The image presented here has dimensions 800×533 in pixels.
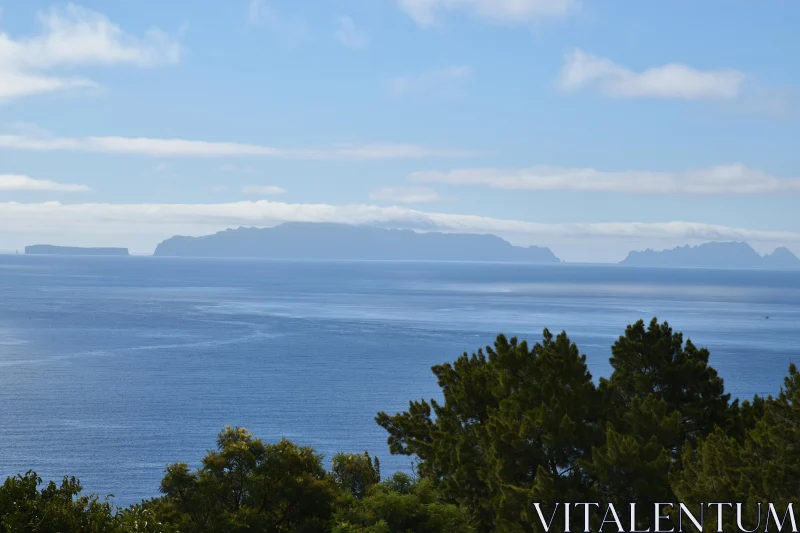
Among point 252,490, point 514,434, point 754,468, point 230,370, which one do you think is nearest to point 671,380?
point 514,434

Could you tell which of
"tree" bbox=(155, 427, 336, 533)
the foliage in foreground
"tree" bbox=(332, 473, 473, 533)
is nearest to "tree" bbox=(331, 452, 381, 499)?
the foliage in foreground

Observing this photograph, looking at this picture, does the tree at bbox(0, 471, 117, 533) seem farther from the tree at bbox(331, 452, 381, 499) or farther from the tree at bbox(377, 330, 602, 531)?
the tree at bbox(331, 452, 381, 499)

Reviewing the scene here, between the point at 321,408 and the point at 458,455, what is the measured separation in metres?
64.3

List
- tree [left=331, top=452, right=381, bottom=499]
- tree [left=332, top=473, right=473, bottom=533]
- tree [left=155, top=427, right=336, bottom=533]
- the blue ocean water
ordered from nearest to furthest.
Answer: tree [left=332, top=473, right=473, bottom=533] → tree [left=155, top=427, right=336, bottom=533] → tree [left=331, top=452, right=381, bottom=499] → the blue ocean water

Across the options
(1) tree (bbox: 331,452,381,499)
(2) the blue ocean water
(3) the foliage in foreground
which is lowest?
(2) the blue ocean water

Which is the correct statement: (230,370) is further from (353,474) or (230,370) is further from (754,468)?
(754,468)

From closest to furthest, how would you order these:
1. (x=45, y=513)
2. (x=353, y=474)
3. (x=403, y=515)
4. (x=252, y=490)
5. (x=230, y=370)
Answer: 1. (x=45, y=513)
2. (x=403, y=515)
3. (x=252, y=490)
4. (x=353, y=474)
5. (x=230, y=370)

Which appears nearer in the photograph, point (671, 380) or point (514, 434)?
point (514, 434)

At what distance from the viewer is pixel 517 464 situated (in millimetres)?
24594

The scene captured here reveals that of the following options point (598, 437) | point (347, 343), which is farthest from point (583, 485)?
point (347, 343)

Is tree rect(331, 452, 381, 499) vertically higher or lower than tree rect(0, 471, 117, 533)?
lower

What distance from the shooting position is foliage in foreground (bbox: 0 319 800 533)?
64.1 feet

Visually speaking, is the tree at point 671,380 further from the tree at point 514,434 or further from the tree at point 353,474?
the tree at point 353,474

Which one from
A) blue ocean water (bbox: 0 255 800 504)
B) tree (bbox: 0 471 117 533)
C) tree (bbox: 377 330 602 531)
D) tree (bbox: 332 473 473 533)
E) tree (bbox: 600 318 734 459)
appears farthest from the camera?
blue ocean water (bbox: 0 255 800 504)
